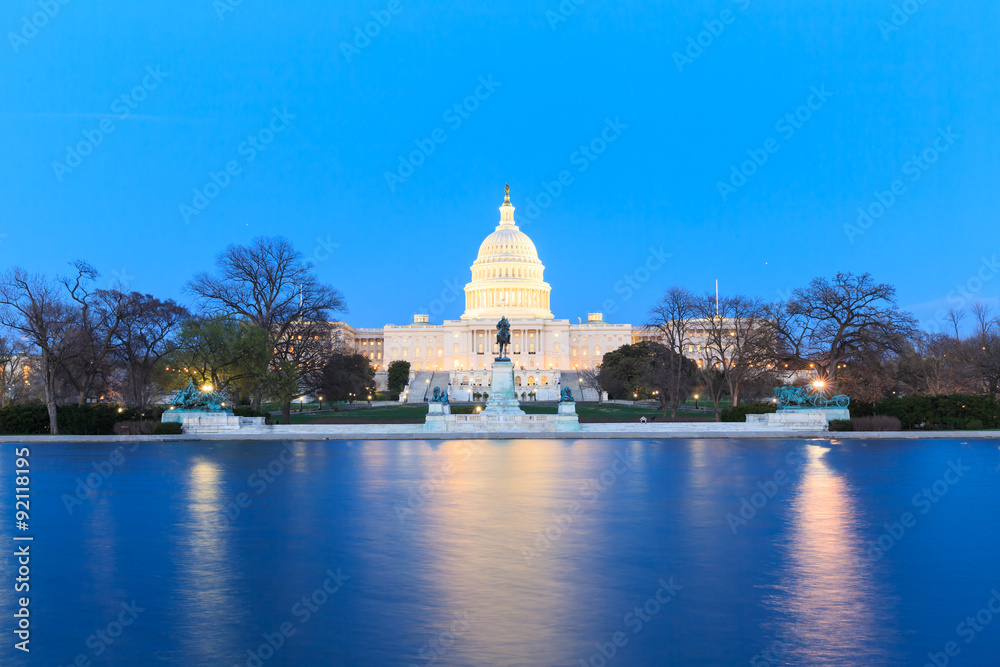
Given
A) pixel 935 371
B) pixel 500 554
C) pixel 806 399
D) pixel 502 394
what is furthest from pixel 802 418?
pixel 500 554

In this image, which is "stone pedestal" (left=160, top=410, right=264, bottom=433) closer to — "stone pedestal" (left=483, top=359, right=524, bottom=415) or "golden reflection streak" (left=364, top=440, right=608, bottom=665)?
"stone pedestal" (left=483, top=359, right=524, bottom=415)

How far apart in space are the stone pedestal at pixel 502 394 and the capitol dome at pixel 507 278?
9975 centimetres

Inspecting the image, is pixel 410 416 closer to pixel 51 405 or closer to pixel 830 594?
pixel 51 405

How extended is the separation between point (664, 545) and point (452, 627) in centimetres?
473

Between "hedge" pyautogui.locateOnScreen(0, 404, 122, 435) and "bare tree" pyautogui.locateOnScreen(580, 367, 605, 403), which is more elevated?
"bare tree" pyautogui.locateOnScreen(580, 367, 605, 403)

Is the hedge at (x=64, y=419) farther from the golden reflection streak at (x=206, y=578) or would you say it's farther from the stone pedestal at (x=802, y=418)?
the stone pedestal at (x=802, y=418)

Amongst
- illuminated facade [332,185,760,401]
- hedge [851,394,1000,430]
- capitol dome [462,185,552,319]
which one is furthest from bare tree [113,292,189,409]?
capitol dome [462,185,552,319]

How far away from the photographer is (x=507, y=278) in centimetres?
14762

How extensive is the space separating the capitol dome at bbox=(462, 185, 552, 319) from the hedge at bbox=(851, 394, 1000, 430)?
4307 inches

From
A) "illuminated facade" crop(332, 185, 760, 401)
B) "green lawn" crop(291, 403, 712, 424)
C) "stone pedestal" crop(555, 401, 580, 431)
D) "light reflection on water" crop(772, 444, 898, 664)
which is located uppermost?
"illuminated facade" crop(332, 185, 760, 401)

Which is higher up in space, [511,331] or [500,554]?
[511,331]

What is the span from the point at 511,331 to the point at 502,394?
337 feet

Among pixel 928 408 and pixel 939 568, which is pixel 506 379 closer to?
pixel 928 408

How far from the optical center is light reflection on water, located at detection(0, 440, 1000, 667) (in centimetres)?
759
